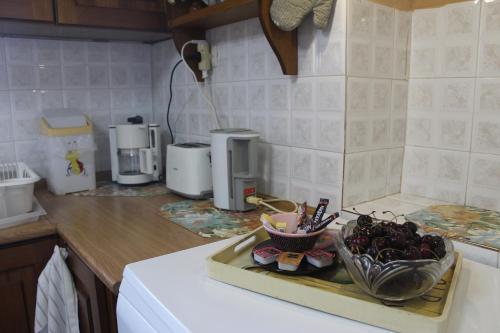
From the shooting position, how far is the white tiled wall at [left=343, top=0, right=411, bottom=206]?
115cm

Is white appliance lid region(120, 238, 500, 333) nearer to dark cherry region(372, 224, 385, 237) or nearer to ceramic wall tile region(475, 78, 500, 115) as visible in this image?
dark cherry region(372, 224, 385, 237)

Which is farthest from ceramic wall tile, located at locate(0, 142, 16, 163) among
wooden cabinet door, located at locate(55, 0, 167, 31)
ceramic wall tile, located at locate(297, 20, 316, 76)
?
ceramic wall tile, located at locate(297, 20, 316, 76)

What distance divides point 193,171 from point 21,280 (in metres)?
0.63

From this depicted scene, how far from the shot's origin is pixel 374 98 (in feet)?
3.99

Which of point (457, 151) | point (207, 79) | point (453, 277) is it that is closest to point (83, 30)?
point (207, 79)

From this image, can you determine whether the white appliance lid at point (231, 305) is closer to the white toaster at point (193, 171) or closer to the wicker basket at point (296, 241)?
the wicker basket at point (296, 241)

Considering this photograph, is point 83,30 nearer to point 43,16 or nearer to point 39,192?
point 43,16

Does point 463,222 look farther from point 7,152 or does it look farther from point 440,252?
point 7,152

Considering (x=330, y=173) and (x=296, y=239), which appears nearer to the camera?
(x=296, y=239)

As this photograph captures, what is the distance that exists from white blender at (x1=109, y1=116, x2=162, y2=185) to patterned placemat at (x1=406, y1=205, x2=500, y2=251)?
105 cm

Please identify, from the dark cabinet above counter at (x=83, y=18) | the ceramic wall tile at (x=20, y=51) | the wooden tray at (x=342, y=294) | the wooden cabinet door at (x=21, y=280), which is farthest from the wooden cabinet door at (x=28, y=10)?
the wooden tray at (x=342, y=294)

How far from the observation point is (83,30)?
1616mm

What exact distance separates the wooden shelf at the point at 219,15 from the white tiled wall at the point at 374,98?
1.04 feet

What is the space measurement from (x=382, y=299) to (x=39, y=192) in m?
1.49
